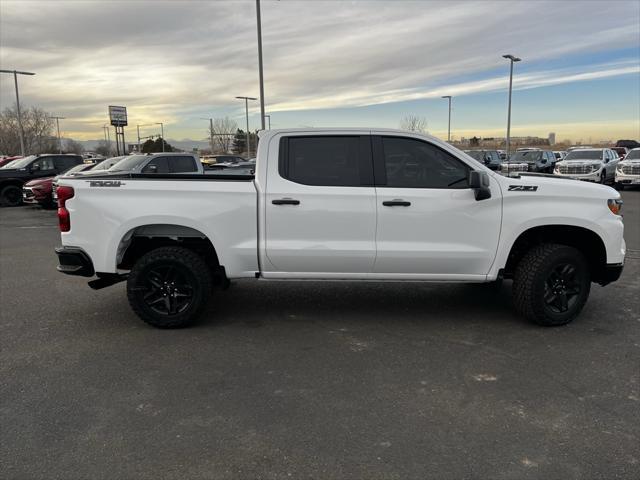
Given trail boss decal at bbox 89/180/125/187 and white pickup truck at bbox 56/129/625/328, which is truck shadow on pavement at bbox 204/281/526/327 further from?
trail boss decal at bbox 89/180/125/187

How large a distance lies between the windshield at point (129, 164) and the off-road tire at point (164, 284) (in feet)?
34.6

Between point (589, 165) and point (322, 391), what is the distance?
23020 mm

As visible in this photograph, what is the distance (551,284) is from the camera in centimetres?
515

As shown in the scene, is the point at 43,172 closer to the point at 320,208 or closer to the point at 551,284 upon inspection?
the point at 320,208

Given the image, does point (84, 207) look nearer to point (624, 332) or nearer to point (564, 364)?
point (564, 364)

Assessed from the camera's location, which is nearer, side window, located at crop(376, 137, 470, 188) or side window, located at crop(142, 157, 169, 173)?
side window, located at crop(376, 137, 470, 188)

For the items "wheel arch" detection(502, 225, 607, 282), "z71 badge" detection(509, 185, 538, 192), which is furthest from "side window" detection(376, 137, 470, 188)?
"wheel arch" detection(502, 225, 607, 282)

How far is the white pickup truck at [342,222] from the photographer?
16.2 feet

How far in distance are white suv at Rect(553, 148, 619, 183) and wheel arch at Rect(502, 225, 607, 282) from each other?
1870 centimetres

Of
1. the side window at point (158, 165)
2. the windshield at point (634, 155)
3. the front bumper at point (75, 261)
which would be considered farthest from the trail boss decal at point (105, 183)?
the windshield at point (634, 155)

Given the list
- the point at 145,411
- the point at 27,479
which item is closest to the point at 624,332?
the point at 145,411

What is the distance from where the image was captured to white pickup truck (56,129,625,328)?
4926 millimetres

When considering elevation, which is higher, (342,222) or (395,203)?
(395,203)

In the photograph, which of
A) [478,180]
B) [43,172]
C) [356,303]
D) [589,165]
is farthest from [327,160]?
[589,165]
